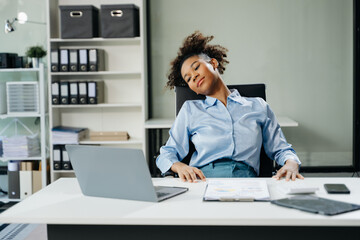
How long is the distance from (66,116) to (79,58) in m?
0.65

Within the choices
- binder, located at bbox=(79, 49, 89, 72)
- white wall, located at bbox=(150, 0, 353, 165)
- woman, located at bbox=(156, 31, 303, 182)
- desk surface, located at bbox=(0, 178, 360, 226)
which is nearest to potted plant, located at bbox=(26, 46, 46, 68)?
binder, located at bbox=(79, 49, 89, 72)

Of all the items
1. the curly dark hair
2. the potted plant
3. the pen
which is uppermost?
the potted plant

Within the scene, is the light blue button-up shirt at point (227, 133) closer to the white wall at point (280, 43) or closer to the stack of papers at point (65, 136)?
the stack of papers at point (65, 136)

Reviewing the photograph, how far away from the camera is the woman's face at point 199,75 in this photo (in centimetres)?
217

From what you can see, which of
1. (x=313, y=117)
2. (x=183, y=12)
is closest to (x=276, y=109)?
(x=313, y=117)

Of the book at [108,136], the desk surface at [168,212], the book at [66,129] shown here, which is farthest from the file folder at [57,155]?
the desk surface at [168,212]

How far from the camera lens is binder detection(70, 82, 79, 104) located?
4121mm

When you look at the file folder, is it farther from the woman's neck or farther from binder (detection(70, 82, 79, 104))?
the woman's neck

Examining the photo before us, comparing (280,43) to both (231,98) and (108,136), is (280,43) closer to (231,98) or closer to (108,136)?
(108,136)

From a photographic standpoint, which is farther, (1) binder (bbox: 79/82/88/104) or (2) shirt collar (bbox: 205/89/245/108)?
(1) binder (bbox: 79/82/88/104)

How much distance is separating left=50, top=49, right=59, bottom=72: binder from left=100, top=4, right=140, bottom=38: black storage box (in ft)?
1.45

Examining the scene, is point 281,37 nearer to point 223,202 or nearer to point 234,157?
point 234,157

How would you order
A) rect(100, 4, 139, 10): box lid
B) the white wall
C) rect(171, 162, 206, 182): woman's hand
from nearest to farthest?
rect(171, 162, 206, 182): woman's hand < rect(100, 4, 139, 10): box lid < the white wall

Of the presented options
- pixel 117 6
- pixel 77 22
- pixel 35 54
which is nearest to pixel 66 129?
pixel 35 54
